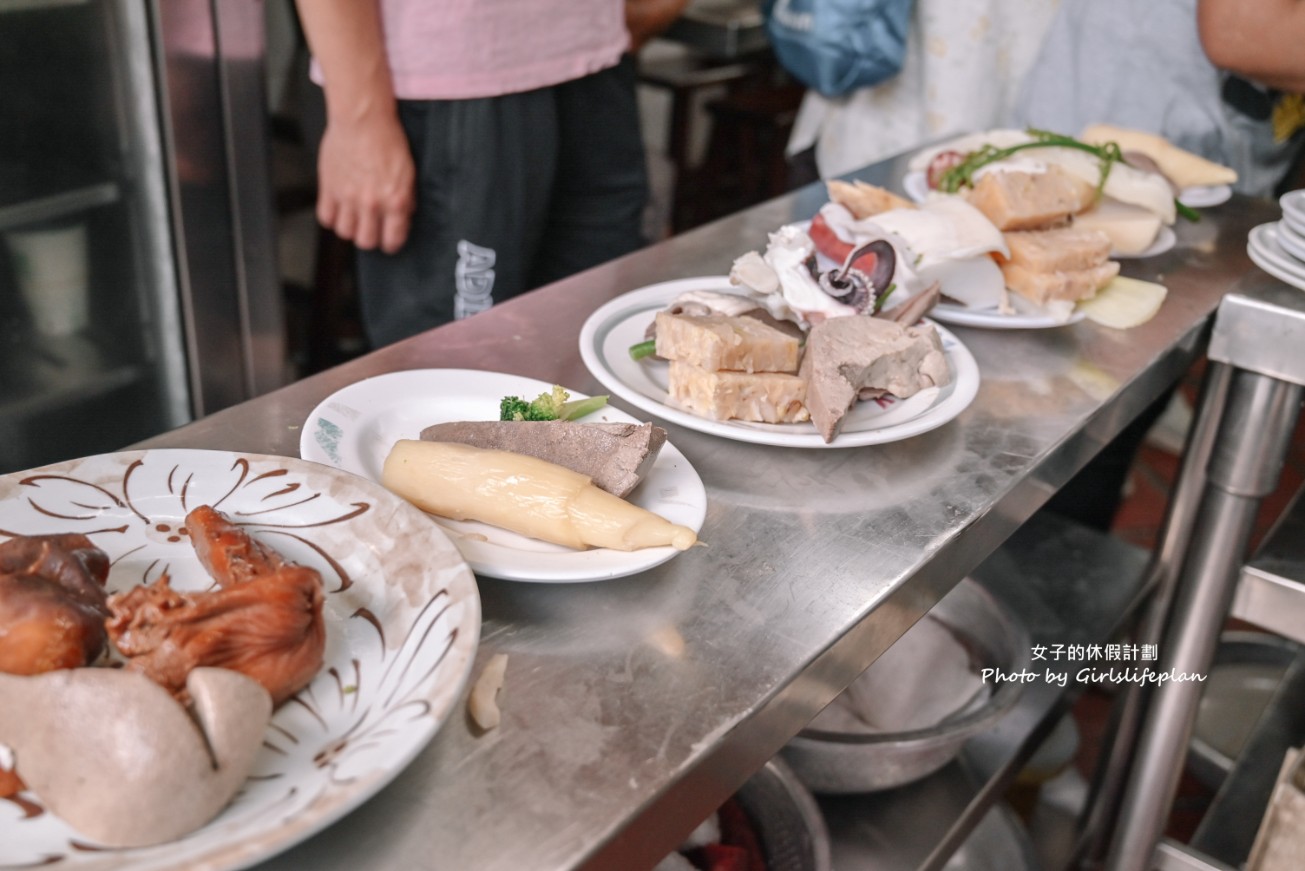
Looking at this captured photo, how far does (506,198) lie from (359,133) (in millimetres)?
273

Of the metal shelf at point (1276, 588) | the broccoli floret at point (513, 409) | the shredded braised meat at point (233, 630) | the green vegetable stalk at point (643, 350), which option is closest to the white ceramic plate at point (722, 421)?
the green vegetable stalk at point (643, 350)

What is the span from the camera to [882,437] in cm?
109

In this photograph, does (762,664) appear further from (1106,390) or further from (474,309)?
(474,309)

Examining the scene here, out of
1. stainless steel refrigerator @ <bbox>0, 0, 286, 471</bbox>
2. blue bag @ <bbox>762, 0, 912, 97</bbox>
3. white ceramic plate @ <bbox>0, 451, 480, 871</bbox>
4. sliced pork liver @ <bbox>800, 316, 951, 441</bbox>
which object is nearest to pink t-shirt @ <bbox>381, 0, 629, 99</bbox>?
stainless steel refrigerator @ <bbox>0, 0, 286, 471</bbox>

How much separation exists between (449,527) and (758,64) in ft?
12.2

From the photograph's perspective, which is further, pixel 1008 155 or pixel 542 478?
pixel 1008 155

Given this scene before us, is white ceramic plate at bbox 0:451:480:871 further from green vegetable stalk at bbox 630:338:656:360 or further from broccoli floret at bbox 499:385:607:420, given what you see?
green vegetable stalk at bbox 630:338:656:360

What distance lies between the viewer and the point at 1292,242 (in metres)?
1.50

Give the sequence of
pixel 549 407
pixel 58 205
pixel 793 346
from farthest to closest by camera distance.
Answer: pixel 58 205 → pixel 793 346 → pixel 549 407

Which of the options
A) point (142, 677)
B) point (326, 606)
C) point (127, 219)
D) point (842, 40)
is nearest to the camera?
point (142, 677)

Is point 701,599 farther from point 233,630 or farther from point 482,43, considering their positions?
point 482,43

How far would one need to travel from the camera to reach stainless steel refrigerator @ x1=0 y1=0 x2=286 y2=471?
1999mm

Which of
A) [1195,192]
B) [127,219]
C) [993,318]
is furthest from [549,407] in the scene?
[127,219]

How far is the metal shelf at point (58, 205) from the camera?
2.02m
